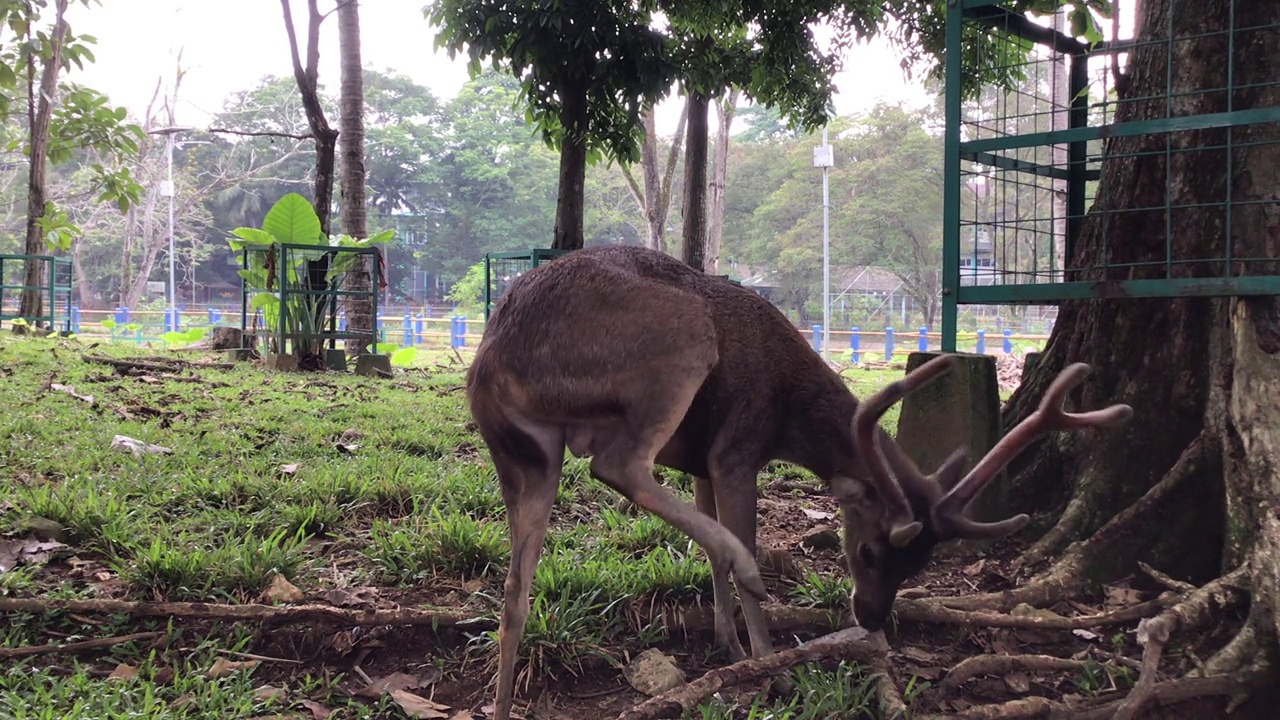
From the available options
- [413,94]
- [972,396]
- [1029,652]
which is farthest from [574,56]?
[413,94]

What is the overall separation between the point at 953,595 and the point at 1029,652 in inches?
18.2

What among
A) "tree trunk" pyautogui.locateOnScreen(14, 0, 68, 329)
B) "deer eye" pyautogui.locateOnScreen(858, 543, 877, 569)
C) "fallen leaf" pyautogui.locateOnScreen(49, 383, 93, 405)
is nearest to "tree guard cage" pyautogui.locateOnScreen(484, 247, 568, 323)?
"deer eye" pyautogui.locateOnScreen(858, 543, 877, 569)

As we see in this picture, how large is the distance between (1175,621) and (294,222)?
10.4 meters

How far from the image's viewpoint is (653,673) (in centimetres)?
347

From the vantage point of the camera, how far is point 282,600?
3.78 meters

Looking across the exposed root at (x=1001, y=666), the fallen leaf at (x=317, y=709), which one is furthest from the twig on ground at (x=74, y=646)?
the exposed root at (x=1001, y=666)

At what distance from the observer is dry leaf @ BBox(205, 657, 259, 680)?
3.33 metres

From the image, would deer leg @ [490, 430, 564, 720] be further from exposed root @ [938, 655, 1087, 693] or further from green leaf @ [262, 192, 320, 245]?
green leaf @ [262, 192, 320, 245]

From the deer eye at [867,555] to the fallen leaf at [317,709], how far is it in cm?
202

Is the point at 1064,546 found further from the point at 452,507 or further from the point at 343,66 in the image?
the point at 343,66

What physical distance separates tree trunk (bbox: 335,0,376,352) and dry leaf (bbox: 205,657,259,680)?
30.1 ft

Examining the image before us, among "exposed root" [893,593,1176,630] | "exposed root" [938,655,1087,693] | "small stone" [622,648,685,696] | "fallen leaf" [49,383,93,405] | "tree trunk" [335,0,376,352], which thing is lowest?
"small stone" [622,648,685,696]

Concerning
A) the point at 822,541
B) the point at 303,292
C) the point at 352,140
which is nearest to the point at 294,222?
the point at 303,292

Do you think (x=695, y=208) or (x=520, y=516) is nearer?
(x=520, y=516)
